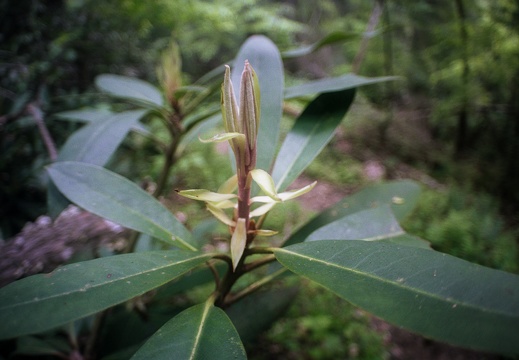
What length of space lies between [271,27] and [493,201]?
2.94 meters

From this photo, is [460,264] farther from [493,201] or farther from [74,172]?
[493,201]

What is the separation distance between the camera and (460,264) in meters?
0.30

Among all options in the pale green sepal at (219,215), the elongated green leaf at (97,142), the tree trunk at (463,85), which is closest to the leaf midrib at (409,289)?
the pale green sepal at (219,215)

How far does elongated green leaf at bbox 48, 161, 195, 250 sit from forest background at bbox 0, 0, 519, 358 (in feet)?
0.77

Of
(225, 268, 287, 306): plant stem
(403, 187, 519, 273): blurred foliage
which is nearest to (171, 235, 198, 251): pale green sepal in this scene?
(225, 268, 287, 306): plant stem

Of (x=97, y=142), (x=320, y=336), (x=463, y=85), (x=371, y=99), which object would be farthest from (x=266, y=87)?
(x=371, y=99)

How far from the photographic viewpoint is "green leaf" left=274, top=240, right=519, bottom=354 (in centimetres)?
25

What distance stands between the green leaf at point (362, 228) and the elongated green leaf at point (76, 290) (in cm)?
23

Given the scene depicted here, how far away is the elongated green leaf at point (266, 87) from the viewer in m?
0.52

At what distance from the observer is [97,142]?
1.87ft

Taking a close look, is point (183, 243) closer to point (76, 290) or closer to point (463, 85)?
point (76, 290)

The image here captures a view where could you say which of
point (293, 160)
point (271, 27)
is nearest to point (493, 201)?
point (293, 160)

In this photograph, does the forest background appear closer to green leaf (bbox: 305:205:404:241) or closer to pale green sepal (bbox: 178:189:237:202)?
green leaf (bbox: 305:205:404:241)

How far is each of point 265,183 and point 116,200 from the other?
0.26 meters
